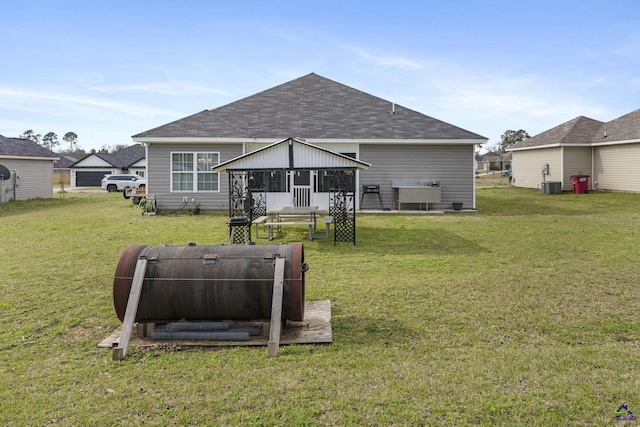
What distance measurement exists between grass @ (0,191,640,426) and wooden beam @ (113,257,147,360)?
0.39ft

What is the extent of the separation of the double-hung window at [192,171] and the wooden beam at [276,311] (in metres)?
13.4

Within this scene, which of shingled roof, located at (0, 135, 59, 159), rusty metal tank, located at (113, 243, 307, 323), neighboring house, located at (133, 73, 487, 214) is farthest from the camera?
shingled roof, located at (0, 135, 59, 159)

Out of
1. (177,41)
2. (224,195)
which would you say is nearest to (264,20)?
(177,41)

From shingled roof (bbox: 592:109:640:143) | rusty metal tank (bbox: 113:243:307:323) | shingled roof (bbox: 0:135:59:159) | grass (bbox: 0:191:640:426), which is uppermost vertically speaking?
shingled roof (bbox: 592:109:640:143)

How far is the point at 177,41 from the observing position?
16.7 m

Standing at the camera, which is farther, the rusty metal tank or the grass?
the rusty metal tank

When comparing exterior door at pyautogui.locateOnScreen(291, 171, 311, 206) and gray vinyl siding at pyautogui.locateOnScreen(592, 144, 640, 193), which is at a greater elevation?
gray vinyl siding at pyautogui.locateOnScreen(592, 144, 640, 193)

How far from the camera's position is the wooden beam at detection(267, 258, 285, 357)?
4086 mm

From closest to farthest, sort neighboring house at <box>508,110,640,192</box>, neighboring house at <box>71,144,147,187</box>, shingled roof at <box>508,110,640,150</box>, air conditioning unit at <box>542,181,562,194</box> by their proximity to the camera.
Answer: neighboring house at <box>508,110,640,192</box>, shingled roof at <box>508,110,640,150</box>, air conditioning unit at <box>542,181,562,194</box>, neighboring house at <box>71,144,147,187</box>

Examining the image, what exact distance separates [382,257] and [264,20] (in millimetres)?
11676

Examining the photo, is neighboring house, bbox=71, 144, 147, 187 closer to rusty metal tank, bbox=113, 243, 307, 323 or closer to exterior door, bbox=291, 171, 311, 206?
exterior door, bbox=291, 171, 311, 206

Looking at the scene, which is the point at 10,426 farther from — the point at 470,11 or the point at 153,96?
the point at 153,96

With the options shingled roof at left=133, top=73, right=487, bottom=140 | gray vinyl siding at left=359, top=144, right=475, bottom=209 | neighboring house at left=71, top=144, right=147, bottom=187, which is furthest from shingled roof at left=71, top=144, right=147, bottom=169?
gray vinyl siding at left=359, top=144, right=475, bottom=209

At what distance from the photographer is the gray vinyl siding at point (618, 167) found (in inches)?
909
